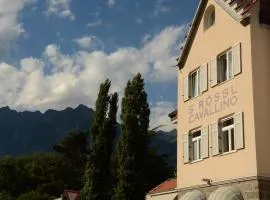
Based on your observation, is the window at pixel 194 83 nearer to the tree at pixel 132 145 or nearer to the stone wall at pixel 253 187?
the stone wall at pixel 253 187

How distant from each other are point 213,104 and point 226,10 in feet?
14.4

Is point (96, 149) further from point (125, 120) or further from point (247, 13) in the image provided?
point (247, 13)

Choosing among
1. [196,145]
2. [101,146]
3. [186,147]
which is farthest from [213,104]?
[101,146]

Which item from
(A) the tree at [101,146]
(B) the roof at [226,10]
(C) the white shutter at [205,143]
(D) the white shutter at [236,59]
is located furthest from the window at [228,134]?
(A) the tree at [101,146]

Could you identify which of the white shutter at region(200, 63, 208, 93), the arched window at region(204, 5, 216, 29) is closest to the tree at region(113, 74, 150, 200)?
the white shutter at region(200, 63, 208, 93)

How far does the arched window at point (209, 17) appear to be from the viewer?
87.4 ft

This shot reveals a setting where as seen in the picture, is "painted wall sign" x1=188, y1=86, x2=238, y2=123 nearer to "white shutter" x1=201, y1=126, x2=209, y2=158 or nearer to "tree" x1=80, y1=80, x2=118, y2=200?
"white shutter" x1=201, y1=126, x2=209, y2=158

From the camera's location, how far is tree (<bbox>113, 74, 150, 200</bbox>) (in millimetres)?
33375

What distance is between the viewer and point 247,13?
22.7m

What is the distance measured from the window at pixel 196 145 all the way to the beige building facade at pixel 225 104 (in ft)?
0.16

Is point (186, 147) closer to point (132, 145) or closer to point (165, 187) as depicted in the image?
point (165, 187)

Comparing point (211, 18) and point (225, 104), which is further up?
point (211, 18)

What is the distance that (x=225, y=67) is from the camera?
24.9 metres

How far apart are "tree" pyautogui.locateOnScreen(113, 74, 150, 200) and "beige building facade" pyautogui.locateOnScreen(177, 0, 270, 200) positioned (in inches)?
265
